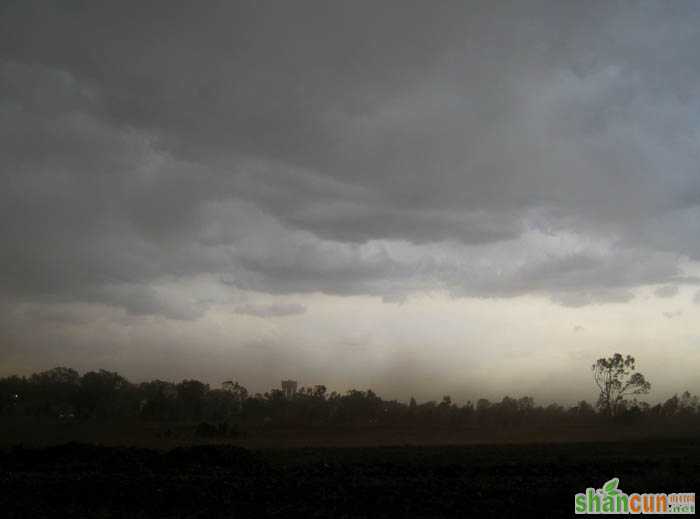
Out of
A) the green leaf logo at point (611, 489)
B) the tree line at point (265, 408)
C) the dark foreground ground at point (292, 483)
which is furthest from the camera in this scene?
the tree line at point (265, 408)

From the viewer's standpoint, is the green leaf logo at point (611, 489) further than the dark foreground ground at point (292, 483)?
No

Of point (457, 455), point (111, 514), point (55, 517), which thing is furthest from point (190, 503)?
point (457, 455)

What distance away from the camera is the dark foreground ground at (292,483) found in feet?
59.4

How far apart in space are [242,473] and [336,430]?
57.6 metres

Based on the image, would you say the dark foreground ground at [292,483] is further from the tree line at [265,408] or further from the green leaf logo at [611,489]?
the tree line at [265,408]

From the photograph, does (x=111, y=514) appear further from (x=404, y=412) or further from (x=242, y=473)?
(x=404, y=412)

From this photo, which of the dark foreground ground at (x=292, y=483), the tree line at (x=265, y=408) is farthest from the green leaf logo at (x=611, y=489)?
the tree line at (x=265, y=408)

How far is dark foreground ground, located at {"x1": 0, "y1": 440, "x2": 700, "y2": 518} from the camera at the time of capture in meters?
18.1

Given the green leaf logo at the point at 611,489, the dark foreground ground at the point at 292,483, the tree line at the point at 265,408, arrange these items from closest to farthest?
the green leaf logo at the point at 611,489, the dark foreground ground at the point at 292,483, the tree line at the point at 265,408

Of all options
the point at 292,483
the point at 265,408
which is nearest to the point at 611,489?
the point at 292,483

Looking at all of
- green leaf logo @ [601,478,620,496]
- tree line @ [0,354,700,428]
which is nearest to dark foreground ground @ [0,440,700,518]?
green leaf logo @ [601,478,620,496]

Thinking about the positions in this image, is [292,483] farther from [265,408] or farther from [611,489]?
[265,408]

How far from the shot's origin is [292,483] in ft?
74.5

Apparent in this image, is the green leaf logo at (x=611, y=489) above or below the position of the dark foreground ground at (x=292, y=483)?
above
